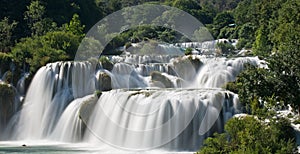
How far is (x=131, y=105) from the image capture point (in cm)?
1834

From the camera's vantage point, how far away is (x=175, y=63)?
82.8ft

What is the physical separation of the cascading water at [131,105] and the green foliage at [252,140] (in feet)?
16.1

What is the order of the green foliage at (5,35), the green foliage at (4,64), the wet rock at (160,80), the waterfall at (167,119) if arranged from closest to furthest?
the waterfall at (167,119), the green foliage at (4,64), the wet rock at (160,80), the green foliage at (5,35)

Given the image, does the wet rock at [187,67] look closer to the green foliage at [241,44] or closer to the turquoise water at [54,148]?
the turquoise water at [54,148]

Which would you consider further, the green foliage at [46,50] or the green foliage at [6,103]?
the green foliage at [46,50]

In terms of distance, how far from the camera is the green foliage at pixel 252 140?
10.4 meters

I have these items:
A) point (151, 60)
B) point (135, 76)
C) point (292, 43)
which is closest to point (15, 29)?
point (151, 60)

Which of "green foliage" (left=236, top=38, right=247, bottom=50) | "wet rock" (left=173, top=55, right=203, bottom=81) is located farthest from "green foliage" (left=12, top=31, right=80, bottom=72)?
"green foliage" (left=236, top=38, right=247, bottom=50)

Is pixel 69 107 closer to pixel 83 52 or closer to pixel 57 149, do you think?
pixel 57 149

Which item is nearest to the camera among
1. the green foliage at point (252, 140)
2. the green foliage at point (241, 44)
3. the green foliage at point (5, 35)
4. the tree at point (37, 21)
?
the green foliage at point (252, 140)

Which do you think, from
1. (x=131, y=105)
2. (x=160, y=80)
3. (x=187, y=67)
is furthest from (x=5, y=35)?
(x=131, y=105)

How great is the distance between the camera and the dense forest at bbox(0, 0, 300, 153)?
11453 millimetres

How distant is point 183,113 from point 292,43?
5.25 metres

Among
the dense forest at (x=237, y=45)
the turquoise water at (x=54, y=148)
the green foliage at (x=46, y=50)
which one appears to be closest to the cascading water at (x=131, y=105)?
the turquoise water at (x=54, y=148)
